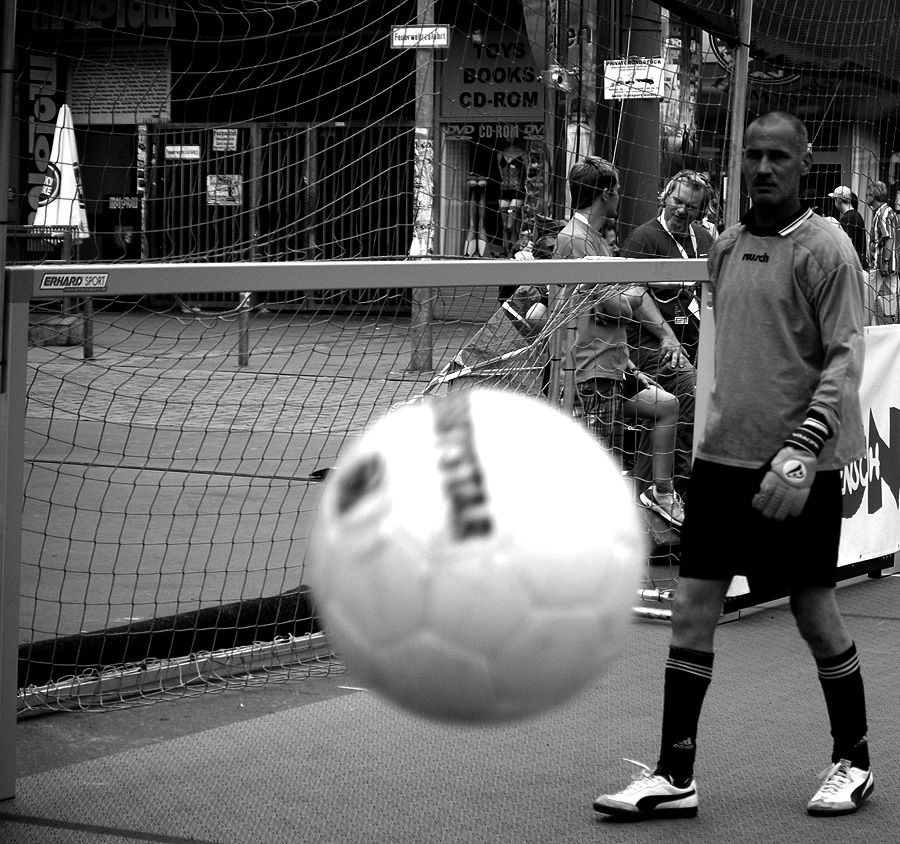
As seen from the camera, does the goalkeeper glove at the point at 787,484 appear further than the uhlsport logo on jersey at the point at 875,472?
No

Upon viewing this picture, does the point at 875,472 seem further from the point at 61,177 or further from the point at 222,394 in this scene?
the point at 61,177

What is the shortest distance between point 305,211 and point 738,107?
223 centimetres

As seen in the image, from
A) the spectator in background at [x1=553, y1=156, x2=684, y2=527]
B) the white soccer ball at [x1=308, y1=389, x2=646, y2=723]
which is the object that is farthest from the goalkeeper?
the spectator in background at [x1=553, y1=156, x2=684, y2=527]

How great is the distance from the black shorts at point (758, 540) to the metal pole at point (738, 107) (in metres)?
2.81

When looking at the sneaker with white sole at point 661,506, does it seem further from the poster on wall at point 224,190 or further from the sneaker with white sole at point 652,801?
the sneaker with white sole at point 652,801

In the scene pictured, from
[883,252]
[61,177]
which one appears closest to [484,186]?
[61,177]

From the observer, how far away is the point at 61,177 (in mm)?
4609

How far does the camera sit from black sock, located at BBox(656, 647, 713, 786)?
12.8 ft

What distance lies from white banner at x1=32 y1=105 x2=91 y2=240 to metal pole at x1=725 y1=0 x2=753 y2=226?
3.10 metres

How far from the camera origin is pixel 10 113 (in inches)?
145

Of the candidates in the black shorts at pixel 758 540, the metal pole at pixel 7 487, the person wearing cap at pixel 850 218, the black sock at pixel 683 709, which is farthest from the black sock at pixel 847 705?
the person wearing cap at pixel 850 218

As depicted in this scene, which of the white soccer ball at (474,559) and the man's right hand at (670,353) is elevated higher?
the white soccer ball at (474,559)

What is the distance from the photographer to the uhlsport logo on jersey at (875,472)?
6621 mm

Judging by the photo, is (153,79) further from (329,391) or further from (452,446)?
(452,446)
